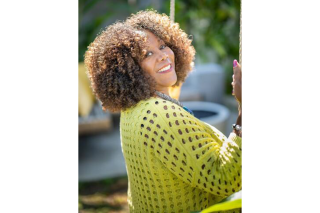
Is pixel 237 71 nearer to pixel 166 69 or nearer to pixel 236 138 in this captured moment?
pixel 236 138

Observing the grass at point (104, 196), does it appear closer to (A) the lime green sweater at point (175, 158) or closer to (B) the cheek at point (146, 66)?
(A) the lime green sweater at point (175, 158)

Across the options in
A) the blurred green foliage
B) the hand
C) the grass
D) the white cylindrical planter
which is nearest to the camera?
the hand

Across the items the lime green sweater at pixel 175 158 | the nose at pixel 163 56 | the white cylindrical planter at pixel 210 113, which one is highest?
the white cylindrical planter at pixel 210 113

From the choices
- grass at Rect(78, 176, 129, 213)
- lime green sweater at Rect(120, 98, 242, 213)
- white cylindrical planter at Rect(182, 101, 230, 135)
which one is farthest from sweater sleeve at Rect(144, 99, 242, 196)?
white cylindrical planter at Rect(182, 101, 230, 135)

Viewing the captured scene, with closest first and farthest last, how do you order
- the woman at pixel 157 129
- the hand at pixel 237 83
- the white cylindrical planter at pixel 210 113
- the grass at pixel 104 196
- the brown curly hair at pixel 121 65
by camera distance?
1. the hand at pixel 237 83
2. the woman at pixel 157 129
3. the brown curly hair at pixel 121 65
4. the grass at pixel 104 196
5. the white cylindrical planter at pixel 210 113

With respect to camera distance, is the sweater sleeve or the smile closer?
the sweater sleeve

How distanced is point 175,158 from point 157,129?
13cm

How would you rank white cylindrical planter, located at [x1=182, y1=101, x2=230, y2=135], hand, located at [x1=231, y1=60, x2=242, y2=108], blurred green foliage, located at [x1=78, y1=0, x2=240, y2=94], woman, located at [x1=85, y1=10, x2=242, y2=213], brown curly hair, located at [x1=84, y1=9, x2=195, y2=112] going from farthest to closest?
blurred green foliage, located at [x1=78, y1=0, x2=240, y2=94] < white cylindrical planter, located at [x1=182, y1=101, x2=230, y2=135] < brown curly hair, located at [x1=84, y1=9, x2=195, y2=112] < woman, located at [x1=85, y1=10, x2=242, y2=213] < hand, located at [x1=231, y1=60, x2=242, y2=108]

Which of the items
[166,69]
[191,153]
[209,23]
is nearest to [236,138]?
[191,153]

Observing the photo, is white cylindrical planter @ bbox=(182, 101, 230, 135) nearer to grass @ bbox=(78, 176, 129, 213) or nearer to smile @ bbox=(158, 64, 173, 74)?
grass @ bbox=(78, 176, 129, 213)

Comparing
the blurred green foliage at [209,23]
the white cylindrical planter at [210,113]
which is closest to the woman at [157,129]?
the white cylindrical planter at [210,113]

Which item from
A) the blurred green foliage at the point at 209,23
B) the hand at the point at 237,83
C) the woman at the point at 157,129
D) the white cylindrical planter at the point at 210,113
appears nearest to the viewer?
the hand at the point at 237,83

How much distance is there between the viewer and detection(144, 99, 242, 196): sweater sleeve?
4.78ft

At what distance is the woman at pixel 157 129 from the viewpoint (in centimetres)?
148
